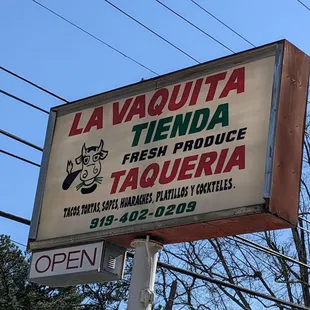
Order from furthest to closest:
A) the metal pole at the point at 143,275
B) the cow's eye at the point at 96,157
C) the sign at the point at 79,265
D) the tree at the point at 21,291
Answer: the tree at the point at 21,291
the cow's eye at the point at 96,157
the sign at the point at 79,265
the metal pole at the point at 143,275

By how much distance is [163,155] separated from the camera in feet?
28.2

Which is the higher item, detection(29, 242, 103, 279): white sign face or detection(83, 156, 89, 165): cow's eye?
detection(83, 156, 89, 165): cow's eye

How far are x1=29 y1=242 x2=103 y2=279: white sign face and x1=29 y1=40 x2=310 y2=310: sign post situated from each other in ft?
0.30

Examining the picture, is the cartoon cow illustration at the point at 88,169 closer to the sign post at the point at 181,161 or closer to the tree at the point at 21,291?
the sign post at the point at 181,161

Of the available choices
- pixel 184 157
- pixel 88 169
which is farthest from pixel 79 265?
pixel 184 157

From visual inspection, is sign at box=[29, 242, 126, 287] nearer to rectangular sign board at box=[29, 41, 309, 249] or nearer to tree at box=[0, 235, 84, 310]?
rectangular sign board at box=[29, 41, 309, 249]

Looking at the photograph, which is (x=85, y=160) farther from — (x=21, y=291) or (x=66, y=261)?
(x=21, y=291)

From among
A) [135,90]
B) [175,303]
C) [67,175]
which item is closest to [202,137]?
[135,90]

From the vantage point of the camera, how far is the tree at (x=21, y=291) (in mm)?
32969

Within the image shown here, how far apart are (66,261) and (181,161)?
1.62m

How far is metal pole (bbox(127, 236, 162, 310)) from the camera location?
320 inches

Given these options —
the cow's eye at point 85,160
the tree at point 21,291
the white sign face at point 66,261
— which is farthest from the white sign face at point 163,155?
the tree at point 21,291

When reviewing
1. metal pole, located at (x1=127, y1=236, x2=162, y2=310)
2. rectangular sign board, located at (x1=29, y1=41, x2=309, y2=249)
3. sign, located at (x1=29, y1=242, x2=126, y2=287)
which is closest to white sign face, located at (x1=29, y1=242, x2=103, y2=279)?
sign, located at (x1=29, y1=242, x2=126, y2=287)

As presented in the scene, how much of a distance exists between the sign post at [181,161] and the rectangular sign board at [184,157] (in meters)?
0.01
